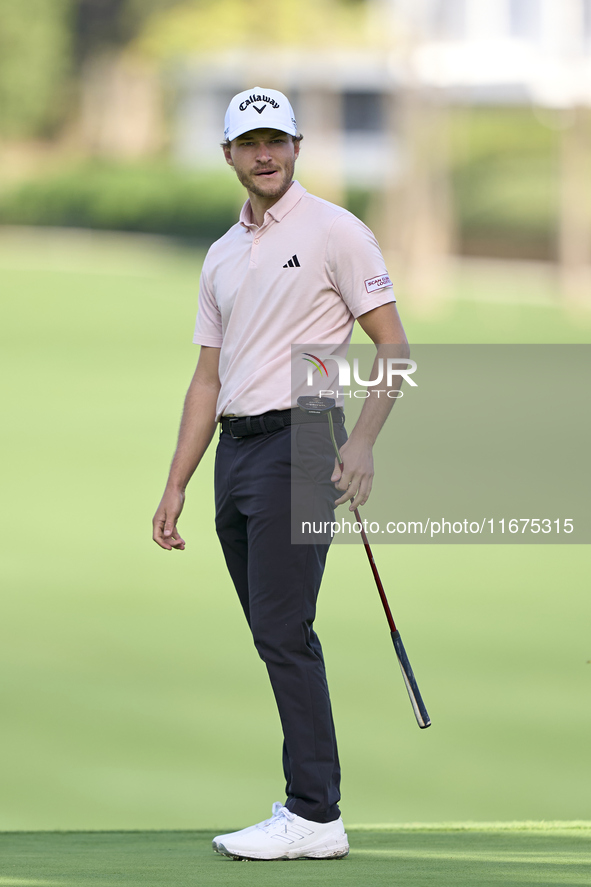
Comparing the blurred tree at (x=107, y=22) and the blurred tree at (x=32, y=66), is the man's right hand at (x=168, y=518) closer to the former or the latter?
the blurred tree at (x=32, y=66)

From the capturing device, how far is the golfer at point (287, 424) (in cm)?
330

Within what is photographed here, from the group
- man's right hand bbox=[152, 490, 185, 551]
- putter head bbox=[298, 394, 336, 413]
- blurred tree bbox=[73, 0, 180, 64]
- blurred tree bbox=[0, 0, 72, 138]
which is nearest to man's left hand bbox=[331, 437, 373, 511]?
putter head bbox=[298, 394, 336, 413]

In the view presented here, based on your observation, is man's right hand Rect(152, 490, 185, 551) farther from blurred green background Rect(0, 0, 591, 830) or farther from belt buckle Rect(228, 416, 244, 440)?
blurred green background Rect(0, 0, 591, 830)

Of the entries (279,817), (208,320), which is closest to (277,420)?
(208,320)

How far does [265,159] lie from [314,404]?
1.97 feet

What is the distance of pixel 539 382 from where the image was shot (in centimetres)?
2011

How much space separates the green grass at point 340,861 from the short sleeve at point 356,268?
125 cm

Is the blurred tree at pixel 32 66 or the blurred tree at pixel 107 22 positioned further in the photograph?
the blurred tree at pixel 107 22

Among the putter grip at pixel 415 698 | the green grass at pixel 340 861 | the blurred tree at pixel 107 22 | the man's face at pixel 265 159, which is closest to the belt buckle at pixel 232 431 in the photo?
the man's face at pixel 265 159

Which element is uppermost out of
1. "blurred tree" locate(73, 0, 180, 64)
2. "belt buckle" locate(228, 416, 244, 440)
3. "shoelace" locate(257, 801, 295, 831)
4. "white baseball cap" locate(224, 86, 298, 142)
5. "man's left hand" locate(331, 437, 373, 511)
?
"blurred tree" locate(73, 0, 180, 64)

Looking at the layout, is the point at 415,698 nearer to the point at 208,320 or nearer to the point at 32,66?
the point at 208,320

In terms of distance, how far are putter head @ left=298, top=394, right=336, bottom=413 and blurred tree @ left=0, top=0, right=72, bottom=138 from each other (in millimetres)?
43662

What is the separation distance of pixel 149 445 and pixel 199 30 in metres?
30.4

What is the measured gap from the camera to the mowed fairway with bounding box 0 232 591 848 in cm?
355
